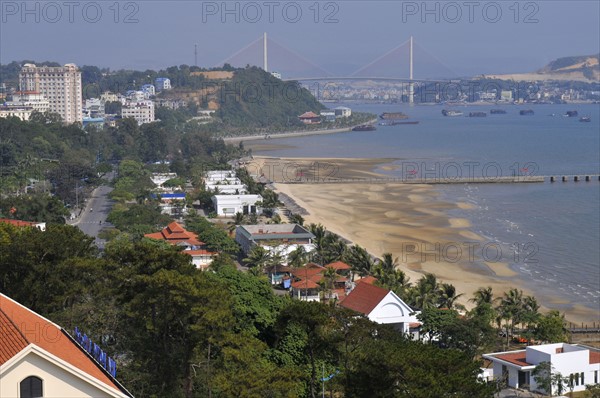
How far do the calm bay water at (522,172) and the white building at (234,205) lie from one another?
8842 mm

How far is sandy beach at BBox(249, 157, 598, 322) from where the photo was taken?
27141 millimetres

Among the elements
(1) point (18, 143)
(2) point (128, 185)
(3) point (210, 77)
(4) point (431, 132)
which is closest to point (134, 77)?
(3) point (210, 77)

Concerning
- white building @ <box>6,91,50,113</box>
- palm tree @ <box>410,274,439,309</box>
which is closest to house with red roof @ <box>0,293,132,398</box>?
palm tree @ <box>410,274,439,309</box>

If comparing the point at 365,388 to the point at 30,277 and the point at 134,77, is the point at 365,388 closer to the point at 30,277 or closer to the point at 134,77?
the point at 30,277

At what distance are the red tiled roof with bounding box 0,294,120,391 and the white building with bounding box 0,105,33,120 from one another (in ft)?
243

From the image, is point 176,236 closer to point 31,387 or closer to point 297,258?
point 297,258

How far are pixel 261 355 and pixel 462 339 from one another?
4767 mm

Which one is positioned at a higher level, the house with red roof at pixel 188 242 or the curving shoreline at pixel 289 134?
the curving shoreline at pixel 289 134

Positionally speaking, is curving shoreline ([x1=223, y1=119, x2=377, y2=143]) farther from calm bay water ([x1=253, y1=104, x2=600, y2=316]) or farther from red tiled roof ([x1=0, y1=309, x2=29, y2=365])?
red tiled roof ([x1=0, y1=309, x2=29, y2=365])

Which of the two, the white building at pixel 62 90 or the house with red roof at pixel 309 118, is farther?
the house with red roof at pixel 309 118

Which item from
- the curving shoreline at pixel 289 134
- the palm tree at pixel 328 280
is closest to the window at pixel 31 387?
the palm tree at pixel 328 280

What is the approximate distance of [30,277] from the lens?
43.4ft

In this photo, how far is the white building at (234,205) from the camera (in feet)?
125
